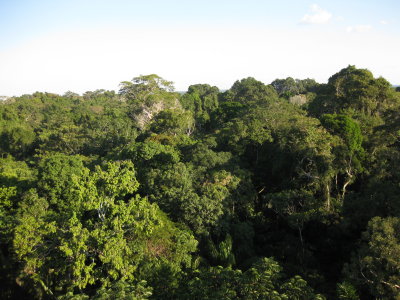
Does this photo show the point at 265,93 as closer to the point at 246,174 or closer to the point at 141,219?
the point at 246,174

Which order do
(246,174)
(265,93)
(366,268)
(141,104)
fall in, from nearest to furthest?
(366,268), (246,174), (141,104), (265,93)

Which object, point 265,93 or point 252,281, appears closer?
point 252,281

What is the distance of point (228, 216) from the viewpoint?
60.8 ft

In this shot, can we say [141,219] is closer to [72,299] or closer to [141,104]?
[72,299]

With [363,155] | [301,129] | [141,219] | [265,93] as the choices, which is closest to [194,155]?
[301,129]

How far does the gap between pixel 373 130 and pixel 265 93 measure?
2735 centimetres

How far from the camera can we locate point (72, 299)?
9109mm

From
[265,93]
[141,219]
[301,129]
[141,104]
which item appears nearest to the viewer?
[141,219]

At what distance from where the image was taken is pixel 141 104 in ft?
145

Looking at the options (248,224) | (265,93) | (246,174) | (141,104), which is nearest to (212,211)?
(248,224)

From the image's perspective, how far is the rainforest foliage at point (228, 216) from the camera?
10953 millimetres

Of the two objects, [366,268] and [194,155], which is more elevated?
[194,155]

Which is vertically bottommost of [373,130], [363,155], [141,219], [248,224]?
[248,224]

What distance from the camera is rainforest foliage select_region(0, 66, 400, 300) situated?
11.0 m
